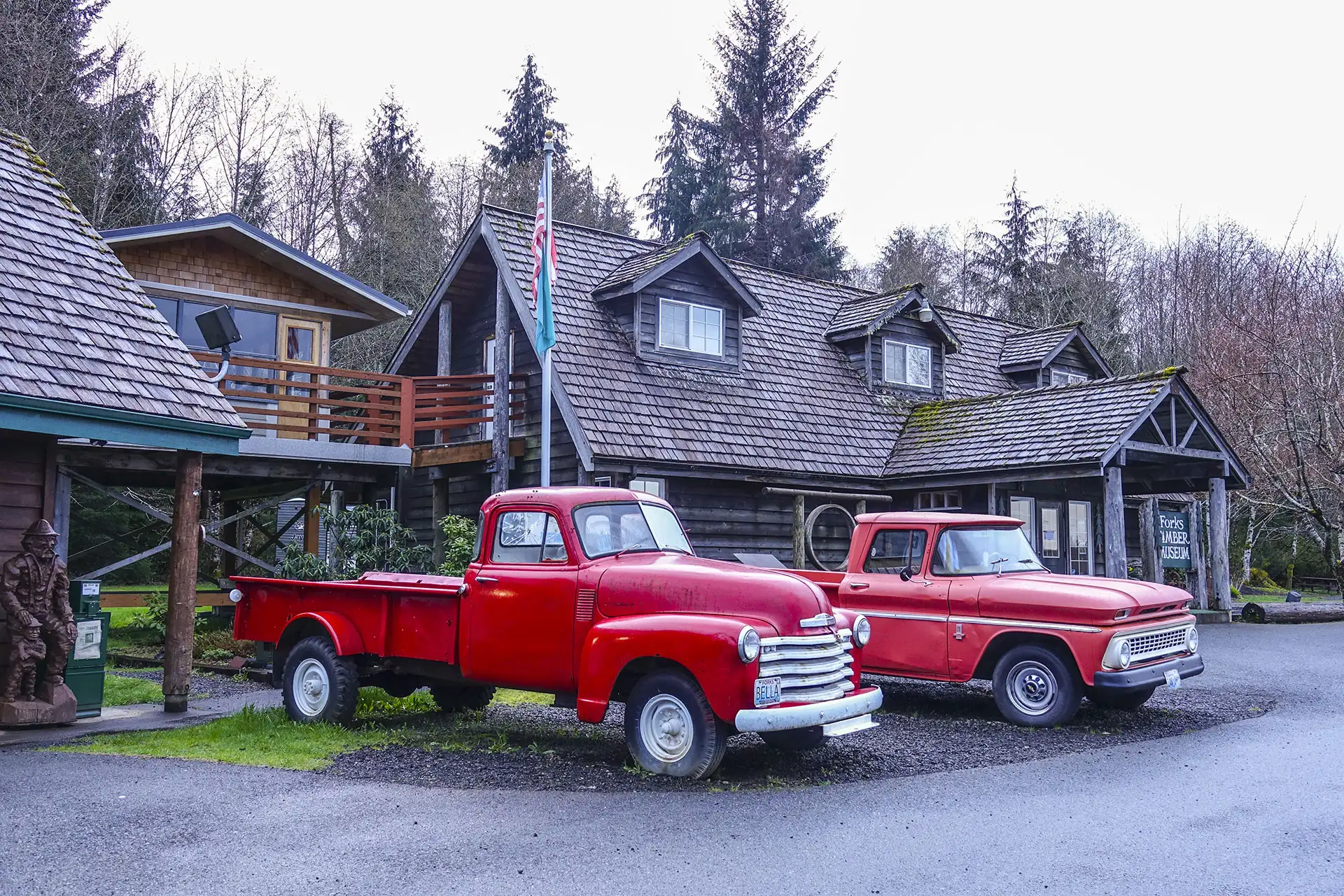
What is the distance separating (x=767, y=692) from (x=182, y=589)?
645 cm

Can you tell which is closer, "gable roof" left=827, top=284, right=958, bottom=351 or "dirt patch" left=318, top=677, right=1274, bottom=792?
"dirt patch" left=318, top=677, right=1274, bottom=792

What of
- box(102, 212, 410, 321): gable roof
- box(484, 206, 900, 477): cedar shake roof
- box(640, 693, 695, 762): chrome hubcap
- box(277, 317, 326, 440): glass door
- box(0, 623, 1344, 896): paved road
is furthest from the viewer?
box(277, 317, 326, 440): glass door

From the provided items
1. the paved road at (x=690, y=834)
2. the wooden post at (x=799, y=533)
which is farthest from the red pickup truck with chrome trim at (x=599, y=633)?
the wooden post at (x=799, y=533)

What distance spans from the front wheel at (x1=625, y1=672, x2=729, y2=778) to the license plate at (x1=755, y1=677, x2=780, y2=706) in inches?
14.2

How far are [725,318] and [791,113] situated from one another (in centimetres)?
2553

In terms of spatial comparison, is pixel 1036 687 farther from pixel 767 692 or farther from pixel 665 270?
pixel 665 270

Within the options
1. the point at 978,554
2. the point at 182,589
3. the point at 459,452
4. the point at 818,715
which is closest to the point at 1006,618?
the point at 978,554

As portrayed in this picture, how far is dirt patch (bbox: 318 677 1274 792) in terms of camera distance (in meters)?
7.66

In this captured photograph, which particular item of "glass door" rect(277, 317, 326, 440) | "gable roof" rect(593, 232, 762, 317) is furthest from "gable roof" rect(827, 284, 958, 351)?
"glass door" rect(277, 317, 326, 440)

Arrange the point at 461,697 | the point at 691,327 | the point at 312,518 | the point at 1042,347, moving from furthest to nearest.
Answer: the point at 1042,347 < the point at 691,327 < the point at 312,518 < the point at 461,697

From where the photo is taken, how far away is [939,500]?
21.0 meters

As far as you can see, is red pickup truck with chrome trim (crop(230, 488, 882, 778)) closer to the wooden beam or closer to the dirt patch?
the dirt patch

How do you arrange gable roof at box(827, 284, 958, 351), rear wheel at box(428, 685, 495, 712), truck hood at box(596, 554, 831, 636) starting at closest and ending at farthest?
truck hood at box(596, 554, 831, 636), rear wheel at box(428, 685, 495, 712), gable roof at box(827, 284, 958, 351)

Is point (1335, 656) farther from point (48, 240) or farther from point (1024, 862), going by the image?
point (48, 240)
